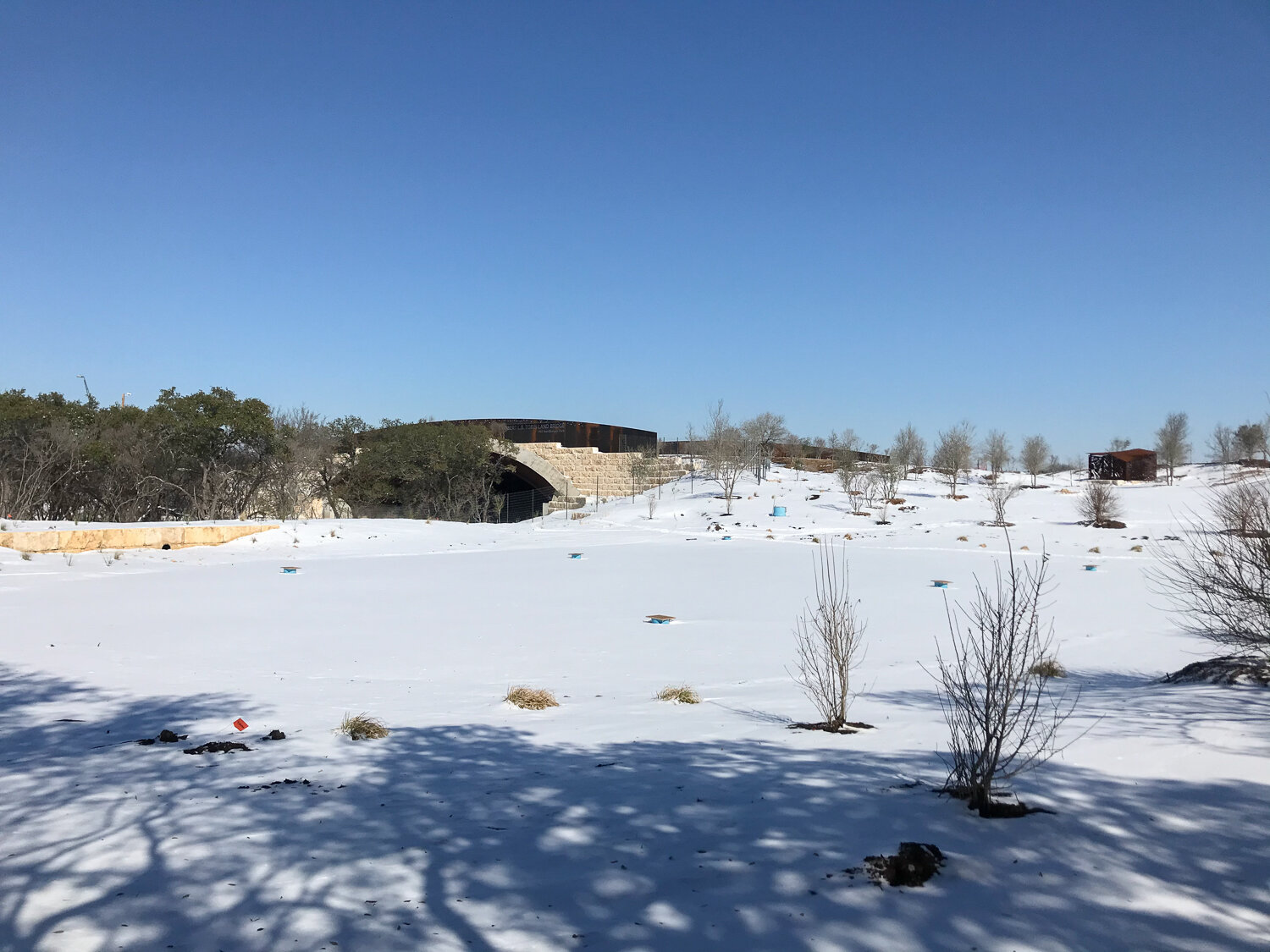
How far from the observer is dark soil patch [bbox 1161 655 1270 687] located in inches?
259

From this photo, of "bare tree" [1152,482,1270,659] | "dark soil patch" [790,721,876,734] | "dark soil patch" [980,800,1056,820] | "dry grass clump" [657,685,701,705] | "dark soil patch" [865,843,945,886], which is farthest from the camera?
"dry grass clump" [657,685,701,705]

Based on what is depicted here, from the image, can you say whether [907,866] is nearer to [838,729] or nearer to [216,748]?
[838,729]

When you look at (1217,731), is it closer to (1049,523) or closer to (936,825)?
(936,825)

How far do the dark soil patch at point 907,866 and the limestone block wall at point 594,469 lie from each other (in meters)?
38.7

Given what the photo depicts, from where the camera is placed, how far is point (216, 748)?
514cm

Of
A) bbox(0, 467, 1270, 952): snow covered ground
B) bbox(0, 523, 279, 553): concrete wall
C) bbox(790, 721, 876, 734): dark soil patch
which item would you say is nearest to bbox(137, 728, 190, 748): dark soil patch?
bbox(0, 467, 1270, 952): snow covered ground

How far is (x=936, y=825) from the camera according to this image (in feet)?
11.4

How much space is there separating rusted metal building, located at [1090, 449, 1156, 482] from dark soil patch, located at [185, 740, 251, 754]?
1936 inches

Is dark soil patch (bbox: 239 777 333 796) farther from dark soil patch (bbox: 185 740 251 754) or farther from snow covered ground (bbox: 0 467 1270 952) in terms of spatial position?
dark soil patch (bbox: 185 740 251 754)

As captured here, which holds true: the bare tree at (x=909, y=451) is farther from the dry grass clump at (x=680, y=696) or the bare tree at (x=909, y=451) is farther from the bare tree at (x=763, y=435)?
the dry grass clump at (x=680, y=696)

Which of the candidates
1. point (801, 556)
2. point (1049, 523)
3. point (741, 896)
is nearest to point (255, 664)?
point (741, 896)

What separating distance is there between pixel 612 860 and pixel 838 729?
261 centimetres

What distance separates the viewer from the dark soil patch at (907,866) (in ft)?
9.84

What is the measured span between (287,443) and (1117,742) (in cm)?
2796
